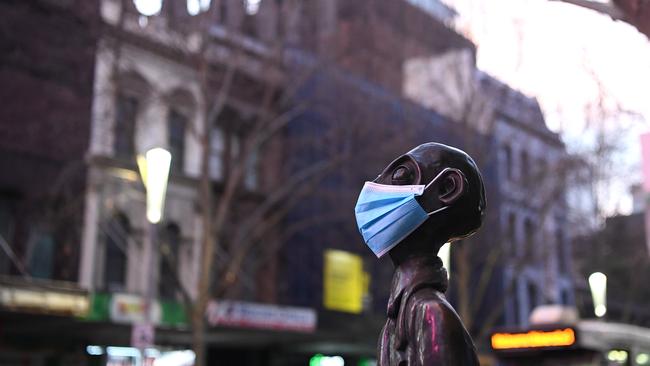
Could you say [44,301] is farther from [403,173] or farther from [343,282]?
[403,173]

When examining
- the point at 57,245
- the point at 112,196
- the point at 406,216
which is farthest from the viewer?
the point at 112,196

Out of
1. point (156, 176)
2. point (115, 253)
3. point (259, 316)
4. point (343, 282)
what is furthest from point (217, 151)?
point (156, 176)

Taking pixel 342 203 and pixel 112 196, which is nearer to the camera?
pixel 112 196

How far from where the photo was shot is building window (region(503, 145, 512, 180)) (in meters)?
36.5

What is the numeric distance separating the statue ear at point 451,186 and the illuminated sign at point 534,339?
10680 mm

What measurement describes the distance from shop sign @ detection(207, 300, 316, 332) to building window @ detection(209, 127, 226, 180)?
462 centimetres

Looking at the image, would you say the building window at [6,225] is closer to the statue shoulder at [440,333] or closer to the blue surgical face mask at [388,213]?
the blue surgical face mask at [388,213]

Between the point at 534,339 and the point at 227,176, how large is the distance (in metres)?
13.4

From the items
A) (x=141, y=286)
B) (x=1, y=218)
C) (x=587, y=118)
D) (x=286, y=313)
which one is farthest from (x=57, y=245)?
(x=587, y=118)

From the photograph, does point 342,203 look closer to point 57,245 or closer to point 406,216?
point 57,245

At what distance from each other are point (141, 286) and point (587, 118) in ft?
42.0

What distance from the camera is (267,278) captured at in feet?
88.3

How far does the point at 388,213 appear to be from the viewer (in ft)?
10.8

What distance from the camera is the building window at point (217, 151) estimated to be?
25922mm
